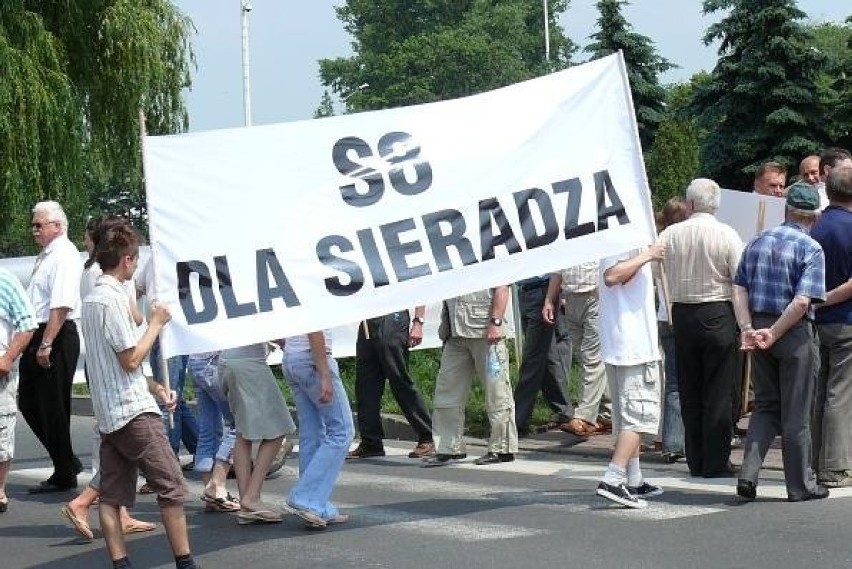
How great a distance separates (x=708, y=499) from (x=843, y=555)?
6.11 ft

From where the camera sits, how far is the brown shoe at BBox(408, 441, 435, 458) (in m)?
12.1

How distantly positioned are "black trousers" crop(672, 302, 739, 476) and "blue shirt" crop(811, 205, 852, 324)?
655 mm

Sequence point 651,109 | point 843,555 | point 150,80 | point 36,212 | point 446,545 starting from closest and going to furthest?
point 843,555 < point 446,545 < point 36,212 < point 150,80 < point 651,109

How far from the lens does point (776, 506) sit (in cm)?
865

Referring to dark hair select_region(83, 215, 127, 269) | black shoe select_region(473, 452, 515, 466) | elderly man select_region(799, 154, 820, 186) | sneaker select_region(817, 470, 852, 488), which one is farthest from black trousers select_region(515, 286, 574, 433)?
dark hair select_region(83, 215, 127, 269)

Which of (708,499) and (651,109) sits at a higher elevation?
(651,109)

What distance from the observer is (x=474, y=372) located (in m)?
11.6

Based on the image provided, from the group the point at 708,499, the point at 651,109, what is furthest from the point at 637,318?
the point at 651,109

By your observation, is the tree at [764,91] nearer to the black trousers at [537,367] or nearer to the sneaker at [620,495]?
the black trousers at [537,367]

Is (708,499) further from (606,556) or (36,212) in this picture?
(36,212)

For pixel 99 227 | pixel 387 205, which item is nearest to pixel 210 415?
pixel 99 227

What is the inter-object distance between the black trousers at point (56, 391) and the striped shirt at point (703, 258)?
4.21 m

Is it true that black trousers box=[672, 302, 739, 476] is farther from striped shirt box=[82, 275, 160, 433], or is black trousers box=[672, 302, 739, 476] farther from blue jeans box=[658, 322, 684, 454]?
striped shirt box=[82, 275, 160, 433]

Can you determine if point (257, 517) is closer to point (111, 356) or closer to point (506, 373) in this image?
point (111, 356)
